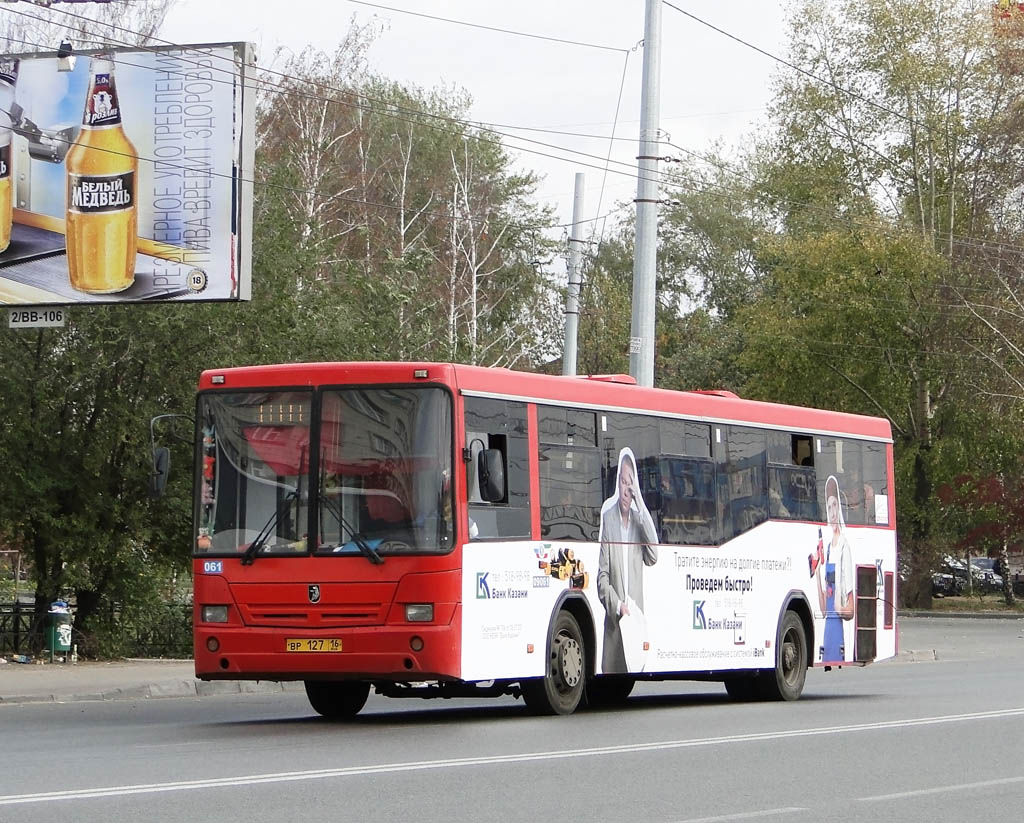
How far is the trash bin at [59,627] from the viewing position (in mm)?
26109

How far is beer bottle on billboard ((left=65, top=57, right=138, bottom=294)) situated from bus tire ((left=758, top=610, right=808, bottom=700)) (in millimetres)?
9705

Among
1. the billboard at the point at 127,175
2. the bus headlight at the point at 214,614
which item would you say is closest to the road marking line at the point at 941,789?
the bus headlight at the point at 214,614

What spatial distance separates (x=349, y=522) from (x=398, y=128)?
166 feet

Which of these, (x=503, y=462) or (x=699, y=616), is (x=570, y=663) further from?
(x=699, y=616)

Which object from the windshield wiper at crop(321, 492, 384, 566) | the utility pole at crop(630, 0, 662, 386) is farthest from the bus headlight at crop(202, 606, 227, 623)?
the utility pole at crop(630, 0, 662, 386)

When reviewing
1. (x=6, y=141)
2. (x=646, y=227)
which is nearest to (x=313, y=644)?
(x=6, y=141)

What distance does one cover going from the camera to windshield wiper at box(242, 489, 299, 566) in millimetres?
16016

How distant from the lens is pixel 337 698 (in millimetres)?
17656

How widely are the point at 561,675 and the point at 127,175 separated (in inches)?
430

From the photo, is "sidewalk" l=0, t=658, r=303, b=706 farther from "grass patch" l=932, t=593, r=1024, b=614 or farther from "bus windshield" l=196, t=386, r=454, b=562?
"grass patch" l=932, t=593, r=1024, b=614

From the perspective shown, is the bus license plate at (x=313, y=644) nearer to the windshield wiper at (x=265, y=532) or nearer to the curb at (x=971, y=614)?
the windshield wiper at (x=265, y=532)

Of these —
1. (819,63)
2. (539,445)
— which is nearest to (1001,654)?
(539,445)

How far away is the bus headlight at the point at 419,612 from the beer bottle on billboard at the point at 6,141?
11782mm

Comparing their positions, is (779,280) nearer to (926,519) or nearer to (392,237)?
(926,519)
